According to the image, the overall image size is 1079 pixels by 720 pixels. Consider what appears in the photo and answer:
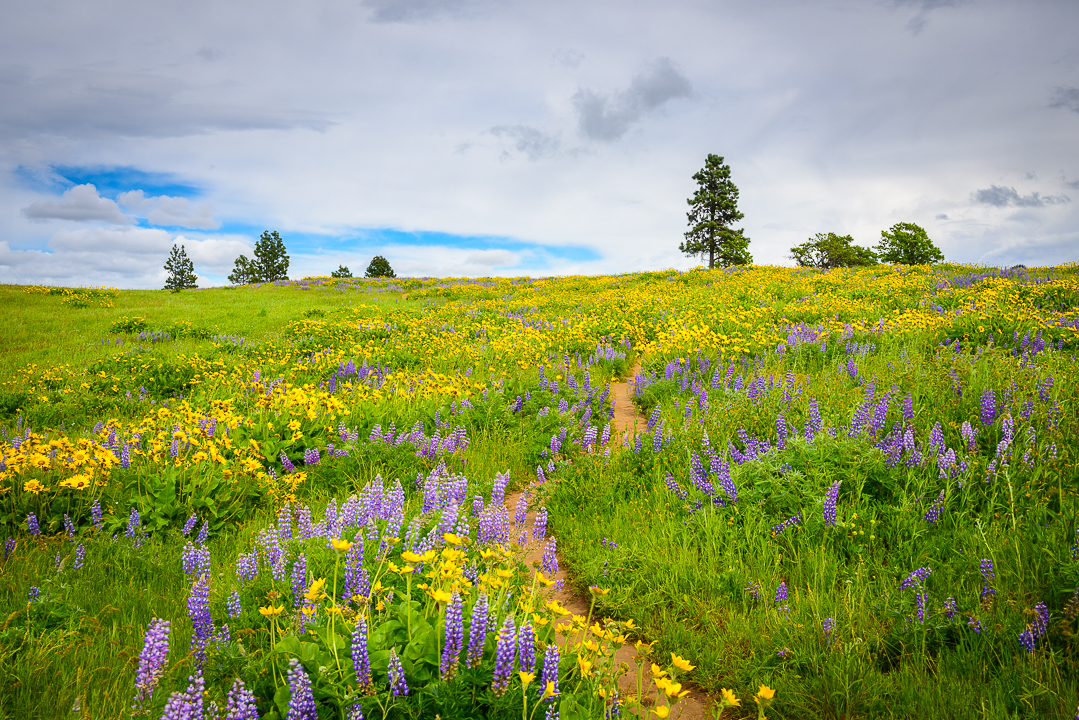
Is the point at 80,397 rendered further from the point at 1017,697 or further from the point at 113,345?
the point at 1017,697

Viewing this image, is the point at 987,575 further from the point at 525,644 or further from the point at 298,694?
the point at 298,694

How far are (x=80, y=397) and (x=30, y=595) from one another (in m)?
7.34

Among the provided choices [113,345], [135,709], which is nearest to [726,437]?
[135,709]

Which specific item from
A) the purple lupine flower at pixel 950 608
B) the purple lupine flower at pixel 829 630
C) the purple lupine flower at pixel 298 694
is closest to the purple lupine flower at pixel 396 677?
the purple lupine flower at pixel 298 694

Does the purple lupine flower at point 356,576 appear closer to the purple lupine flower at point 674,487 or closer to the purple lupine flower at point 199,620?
the purple lupine flower at point 199,620

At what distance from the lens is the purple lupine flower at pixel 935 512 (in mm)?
4113

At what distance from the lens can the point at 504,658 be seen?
2.26m

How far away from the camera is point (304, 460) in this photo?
6125 mm

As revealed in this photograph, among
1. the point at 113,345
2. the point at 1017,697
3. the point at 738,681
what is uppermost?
the point at 113,345

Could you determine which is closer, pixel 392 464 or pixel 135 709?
pixel 135 709

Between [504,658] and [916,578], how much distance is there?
3019 millimetres

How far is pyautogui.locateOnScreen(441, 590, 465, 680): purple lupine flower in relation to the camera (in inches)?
90.6

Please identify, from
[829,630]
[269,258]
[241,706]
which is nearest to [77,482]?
[241,706]

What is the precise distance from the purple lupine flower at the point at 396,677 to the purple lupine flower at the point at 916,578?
11.0 ft
